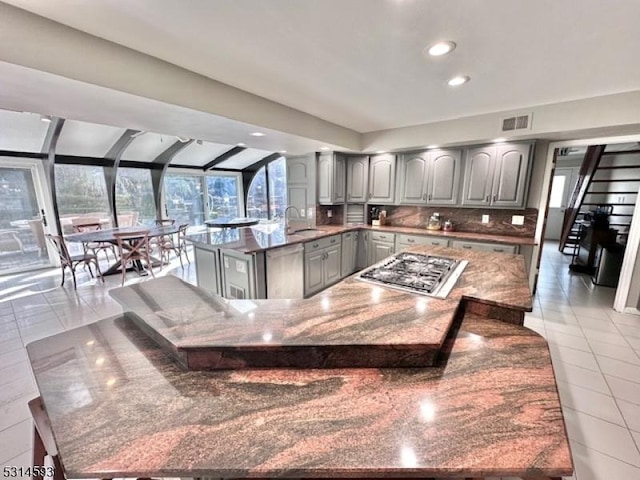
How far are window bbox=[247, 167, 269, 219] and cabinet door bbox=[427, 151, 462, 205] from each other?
5.23 metres

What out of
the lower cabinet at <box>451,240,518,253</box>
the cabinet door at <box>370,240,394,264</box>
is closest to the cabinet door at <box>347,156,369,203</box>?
the cabinet door at <box>370,240,394,264</box>

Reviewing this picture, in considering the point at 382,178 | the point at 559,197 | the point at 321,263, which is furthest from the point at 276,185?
the point at 559,197

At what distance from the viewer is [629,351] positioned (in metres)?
2.58

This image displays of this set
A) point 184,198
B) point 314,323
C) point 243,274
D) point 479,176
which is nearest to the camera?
point 314,323

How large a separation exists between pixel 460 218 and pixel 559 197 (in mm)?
5572

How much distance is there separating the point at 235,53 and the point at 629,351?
4373mm

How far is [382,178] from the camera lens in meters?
4.62

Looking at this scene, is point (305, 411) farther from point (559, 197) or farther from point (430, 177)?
point (559, 197)

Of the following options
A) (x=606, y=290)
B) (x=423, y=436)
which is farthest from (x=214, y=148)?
(x=606, y=290)

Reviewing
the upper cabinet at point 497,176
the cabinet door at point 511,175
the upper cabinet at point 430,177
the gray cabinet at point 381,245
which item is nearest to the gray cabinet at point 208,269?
the gray cabinet at point 381,245

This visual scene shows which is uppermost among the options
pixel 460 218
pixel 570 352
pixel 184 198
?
pixel 184 198

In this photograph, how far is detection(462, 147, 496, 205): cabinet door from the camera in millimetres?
3684

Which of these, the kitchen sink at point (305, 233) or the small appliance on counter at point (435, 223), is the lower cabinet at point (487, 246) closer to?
the small appliance on counter at point (435, 223)

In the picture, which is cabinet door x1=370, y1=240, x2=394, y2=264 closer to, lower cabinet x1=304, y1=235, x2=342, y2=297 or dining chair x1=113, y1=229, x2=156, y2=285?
lower cabinet x1=304, y1=235, x2=342, y2=297
